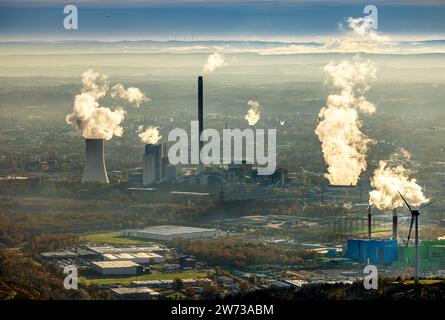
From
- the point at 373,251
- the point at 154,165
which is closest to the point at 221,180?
the point at 154,165

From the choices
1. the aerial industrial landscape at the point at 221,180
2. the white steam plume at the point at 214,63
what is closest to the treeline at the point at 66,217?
the aerial industrial landscape at the point at 221,180

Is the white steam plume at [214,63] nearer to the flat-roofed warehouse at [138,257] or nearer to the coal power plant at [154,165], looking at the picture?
the coal power plant at [154,165]

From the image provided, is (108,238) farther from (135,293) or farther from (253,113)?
(253,113)

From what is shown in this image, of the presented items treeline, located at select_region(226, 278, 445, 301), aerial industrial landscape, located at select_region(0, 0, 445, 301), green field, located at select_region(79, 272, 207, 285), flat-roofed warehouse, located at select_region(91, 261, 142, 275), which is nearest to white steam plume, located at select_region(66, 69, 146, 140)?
aerial industrial landscape, located at select_region(0, 0, 445, 301)

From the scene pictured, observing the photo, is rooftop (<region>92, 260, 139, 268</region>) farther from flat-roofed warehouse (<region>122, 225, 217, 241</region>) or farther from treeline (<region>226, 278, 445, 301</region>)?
flat-roofed warehouse (<region>122, 225, 217, 241</region>)

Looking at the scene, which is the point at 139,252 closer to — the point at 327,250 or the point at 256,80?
the point at 327,250
